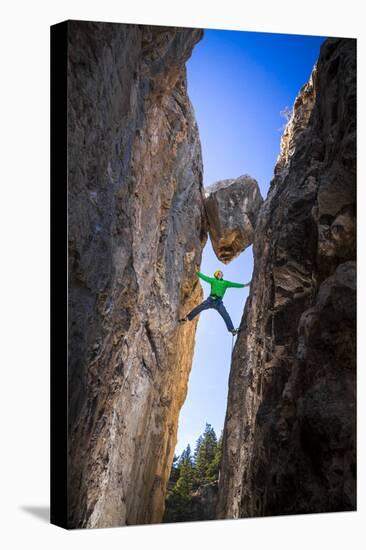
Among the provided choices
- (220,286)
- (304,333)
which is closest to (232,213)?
(220,286)

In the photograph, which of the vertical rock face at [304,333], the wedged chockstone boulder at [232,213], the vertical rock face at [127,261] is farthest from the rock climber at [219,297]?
the wedged chockstone boulder at [232,213]

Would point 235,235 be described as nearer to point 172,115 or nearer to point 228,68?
point 172,115

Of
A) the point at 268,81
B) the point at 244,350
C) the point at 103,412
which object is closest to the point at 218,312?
the point at 244,350

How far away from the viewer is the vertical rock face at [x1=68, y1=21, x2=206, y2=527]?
838 cm

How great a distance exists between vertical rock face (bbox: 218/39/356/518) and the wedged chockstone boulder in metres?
0.44

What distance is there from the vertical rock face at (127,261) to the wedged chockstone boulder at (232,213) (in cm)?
60

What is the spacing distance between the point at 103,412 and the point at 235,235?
210 inches

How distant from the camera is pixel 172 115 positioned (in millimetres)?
13031

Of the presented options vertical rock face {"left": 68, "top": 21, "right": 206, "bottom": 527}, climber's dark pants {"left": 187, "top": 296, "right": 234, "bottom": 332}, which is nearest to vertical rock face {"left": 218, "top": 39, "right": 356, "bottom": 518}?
climber's dark pants {"left": 187, "top": 296, "right": 234, "bottom": 332}

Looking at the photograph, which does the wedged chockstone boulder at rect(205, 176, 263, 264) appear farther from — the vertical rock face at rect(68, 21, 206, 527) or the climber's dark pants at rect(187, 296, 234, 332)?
the climber's dark pants at rect(187, 296, 234, 332)

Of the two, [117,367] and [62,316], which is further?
[117,367]

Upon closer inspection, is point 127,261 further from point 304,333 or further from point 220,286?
point 304,333

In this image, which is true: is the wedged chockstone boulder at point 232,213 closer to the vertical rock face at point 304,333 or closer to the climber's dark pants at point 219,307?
the vertical rock face at point 304,333

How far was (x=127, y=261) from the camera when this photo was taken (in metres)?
10.3
